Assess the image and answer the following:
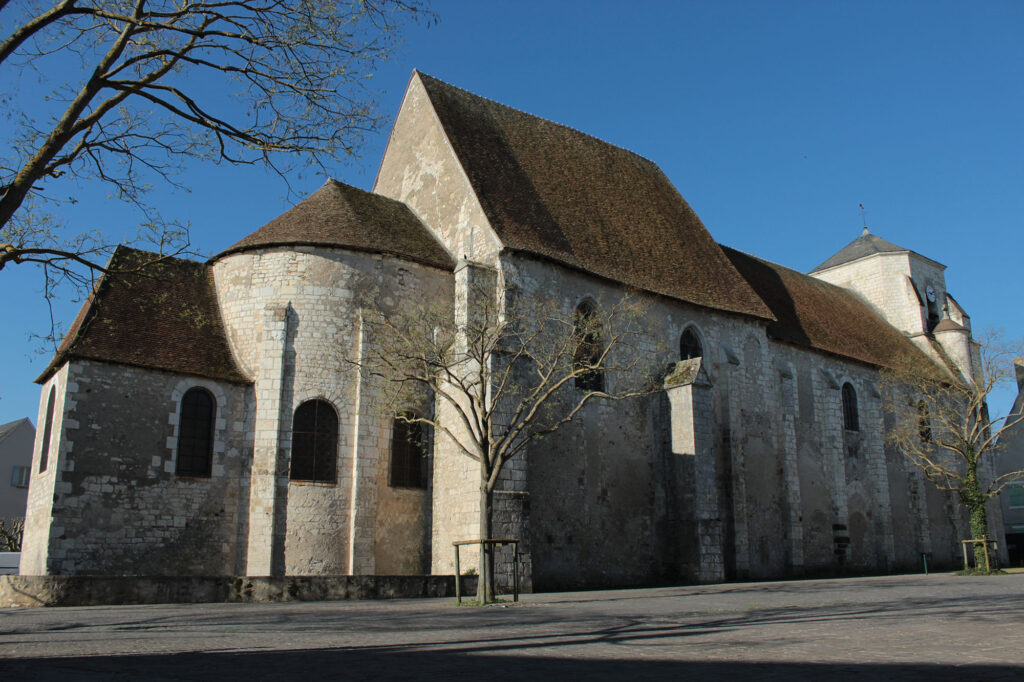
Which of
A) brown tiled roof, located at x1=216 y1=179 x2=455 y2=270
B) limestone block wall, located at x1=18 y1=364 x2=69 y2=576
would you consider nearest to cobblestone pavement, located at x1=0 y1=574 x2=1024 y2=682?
limestone block wall, located at x1=18 y1=364 x2=69 y2=576

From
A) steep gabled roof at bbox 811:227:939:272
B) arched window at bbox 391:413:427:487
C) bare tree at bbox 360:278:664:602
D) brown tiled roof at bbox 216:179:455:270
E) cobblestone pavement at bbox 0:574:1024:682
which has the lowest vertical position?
cobblestone pavement at bbox 0:574:1024:682

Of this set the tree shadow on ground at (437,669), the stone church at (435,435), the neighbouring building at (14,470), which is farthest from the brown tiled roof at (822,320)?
the neighbouring building at (14,470)

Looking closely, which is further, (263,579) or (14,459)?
(14,459)

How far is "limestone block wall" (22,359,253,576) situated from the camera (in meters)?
17.5

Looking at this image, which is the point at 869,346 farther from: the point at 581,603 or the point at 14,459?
the point at 14,459

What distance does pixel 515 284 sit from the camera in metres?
20.8

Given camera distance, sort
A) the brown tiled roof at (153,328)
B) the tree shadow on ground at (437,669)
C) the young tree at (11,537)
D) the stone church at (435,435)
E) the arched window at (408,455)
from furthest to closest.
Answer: the young tree at (11,537) → the arched window at (408,455) → the brown tiled roof at (153,328) → the stone church at (435,435) → the tree shadow on ground at (437,669)

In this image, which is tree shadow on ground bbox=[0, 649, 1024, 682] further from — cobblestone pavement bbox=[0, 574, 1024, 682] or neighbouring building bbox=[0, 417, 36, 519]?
neighbouring building bbox=[0, 417, 36, 519]

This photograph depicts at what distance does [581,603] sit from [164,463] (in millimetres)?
10096

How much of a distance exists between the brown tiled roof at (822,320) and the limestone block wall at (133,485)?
18.2 m

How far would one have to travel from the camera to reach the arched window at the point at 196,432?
1909 centimetres

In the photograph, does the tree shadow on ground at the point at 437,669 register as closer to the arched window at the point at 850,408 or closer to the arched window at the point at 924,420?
the arched window at the point at 850,408

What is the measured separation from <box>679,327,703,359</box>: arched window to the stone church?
0.31 feet

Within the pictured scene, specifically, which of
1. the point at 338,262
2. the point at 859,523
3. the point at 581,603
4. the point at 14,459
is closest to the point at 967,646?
the point at 581,603
